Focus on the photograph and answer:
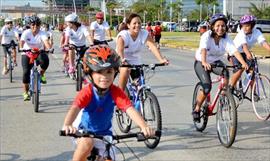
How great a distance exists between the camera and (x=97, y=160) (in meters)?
4.23

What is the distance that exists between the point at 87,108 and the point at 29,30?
718 centimetres

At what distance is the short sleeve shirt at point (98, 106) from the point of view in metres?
4.29

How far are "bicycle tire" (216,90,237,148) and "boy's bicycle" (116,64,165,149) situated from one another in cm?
96

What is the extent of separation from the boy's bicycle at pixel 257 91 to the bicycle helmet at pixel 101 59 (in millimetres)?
5671

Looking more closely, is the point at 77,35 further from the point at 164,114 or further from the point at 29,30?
the point at 164,114

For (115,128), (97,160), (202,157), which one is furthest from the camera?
(115,128)

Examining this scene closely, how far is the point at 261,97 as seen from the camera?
31.1 ft

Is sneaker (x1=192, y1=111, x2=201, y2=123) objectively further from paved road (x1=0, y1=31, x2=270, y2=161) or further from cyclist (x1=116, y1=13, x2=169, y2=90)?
cyclist (x1=116, y1=13, x2=169, y2=90)

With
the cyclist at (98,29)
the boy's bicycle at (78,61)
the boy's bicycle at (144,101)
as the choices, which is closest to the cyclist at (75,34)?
the boy's bicycle at (78,61)

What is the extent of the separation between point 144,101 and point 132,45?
3.33 feet

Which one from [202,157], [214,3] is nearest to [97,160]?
[202,157]

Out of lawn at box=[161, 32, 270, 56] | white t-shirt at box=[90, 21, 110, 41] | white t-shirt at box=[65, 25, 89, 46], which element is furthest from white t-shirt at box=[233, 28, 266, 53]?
lawn at box=[161, 32, 270, 56]

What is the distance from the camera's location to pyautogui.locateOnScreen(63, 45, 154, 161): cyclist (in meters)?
4.06

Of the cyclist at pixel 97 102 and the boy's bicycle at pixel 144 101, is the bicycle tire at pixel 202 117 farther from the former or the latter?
the cyclist at pixel 97 102
